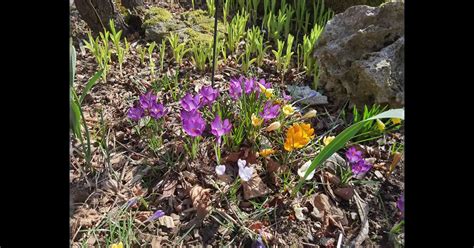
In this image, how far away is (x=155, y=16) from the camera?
254cm

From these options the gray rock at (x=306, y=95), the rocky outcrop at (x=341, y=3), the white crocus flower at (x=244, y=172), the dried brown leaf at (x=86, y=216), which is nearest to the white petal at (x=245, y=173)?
the white crocus flower at (x=244, y=172)

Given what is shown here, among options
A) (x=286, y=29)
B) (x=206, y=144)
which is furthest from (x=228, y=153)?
(x=286, y=29)

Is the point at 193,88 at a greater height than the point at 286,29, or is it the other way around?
the point at 286,29

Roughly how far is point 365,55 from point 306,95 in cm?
32

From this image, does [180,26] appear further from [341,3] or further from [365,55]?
[365,55]

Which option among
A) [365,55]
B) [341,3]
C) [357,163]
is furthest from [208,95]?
[341,3]

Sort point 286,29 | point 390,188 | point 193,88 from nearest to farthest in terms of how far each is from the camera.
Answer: point 390,188 < point 193,88 < point 286,29

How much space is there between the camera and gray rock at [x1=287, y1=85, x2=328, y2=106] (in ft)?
6.56

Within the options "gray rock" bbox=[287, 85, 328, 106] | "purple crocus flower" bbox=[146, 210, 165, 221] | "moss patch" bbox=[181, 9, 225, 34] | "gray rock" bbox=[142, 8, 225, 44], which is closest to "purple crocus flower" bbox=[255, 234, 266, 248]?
"purple crocus flower" bbox=[146, 210, 165, 221]

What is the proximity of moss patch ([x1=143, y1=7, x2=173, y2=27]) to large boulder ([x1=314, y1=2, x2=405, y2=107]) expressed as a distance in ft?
3.13
